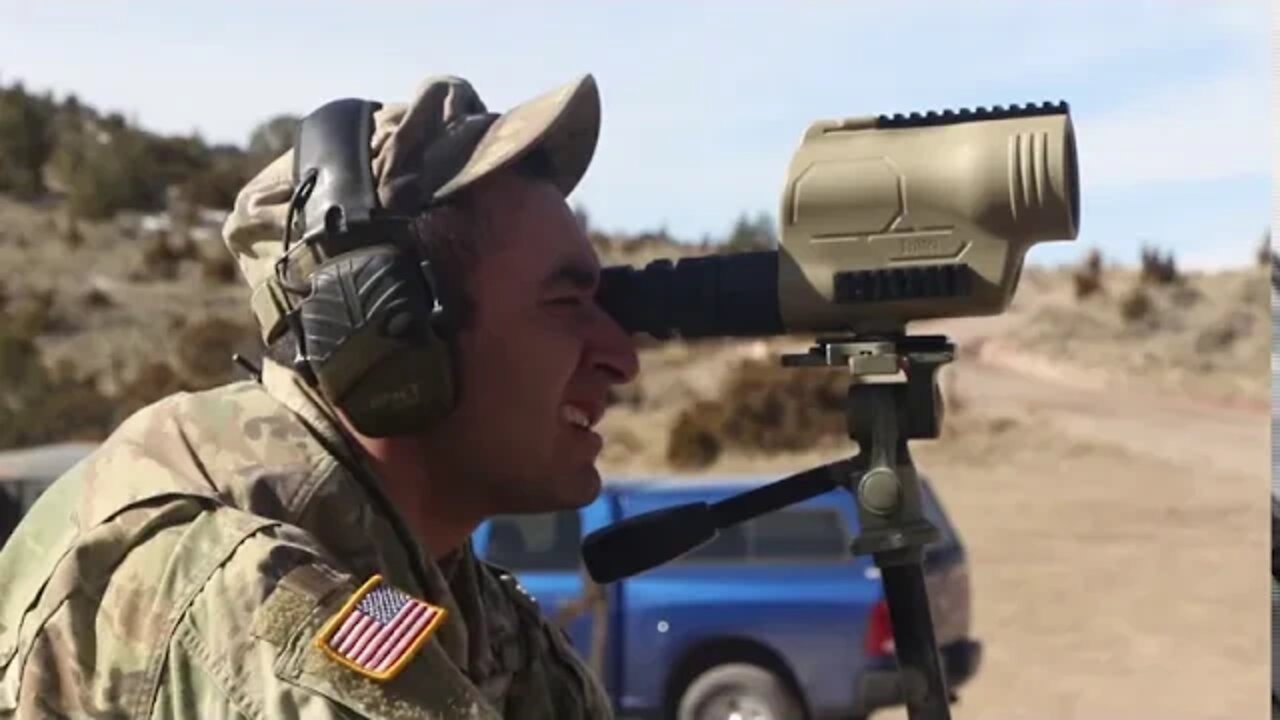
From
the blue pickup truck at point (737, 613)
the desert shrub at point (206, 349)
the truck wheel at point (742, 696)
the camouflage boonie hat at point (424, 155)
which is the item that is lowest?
the desert shrub at point (206, 349)

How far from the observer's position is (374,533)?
2.12m

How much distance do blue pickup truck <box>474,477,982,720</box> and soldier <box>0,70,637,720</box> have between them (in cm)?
719

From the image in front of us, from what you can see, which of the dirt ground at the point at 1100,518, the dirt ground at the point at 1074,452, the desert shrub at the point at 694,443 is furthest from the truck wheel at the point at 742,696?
the desert shrub at the point at 694,443

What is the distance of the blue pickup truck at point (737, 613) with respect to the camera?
9.66 metres

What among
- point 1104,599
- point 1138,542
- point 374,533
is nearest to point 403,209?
point 374,533

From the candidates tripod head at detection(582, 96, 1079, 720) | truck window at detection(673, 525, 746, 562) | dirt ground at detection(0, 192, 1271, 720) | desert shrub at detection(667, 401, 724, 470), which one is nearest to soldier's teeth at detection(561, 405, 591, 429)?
tripod head at detection(582, 96, 1079, 720)

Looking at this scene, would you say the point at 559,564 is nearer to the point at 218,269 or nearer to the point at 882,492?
the point at 882,492

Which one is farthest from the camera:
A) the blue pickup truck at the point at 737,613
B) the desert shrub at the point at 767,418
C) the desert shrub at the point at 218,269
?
the desert shrub at the point at 218,269

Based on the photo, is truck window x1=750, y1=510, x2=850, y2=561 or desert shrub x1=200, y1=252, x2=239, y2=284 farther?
desert shrub x1=200, y1=252, x2=239, y2=284

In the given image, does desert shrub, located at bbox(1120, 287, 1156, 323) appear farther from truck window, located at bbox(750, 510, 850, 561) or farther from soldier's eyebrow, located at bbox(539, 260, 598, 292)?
soldier's eyebrow, located at bbox(539, 260, 598, 292)

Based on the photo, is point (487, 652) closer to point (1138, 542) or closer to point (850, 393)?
point (850, 393)

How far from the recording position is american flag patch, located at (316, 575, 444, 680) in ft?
6.02

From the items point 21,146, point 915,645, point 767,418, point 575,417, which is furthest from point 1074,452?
point 575,417

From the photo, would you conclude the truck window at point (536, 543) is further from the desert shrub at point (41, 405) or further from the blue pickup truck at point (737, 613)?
the desert shrub at point (41, 405)
